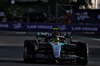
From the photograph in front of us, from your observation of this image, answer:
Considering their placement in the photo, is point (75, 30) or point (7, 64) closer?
point (7, 64)

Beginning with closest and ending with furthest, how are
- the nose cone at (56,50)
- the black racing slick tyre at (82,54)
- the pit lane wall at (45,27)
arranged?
the nose cone at (56,50), the black racing slick tyre at (82,54), the pit lane wall at (45,27)

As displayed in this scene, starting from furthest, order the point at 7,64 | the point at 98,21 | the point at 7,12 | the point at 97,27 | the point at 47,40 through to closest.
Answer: the point at 7,12 < the point at 98,21 < the point at 97,27 < the point at 47,40 < the point at 7,64

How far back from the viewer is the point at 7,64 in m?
11.4

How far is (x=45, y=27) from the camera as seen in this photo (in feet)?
118

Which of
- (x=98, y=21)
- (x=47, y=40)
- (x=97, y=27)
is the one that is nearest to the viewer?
(x=47, y=40)

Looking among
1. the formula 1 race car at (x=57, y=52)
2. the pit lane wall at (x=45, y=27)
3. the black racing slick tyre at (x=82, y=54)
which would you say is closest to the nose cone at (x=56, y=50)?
the formula 1 race car at (x=57, y=52)

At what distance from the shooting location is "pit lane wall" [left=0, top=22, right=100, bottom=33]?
34.8 m

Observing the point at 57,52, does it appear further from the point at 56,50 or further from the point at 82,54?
the point at 82,54

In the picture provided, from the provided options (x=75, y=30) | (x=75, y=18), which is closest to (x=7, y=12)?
(x=75, y=18)

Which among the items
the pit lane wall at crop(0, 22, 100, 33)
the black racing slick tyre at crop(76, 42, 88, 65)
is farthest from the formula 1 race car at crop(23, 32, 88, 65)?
the pit lane wall at crop(0, 22, 100, 33)

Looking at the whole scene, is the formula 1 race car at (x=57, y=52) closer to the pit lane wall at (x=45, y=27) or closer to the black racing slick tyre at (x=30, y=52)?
the black racing slick tyre at (x=30, y=52)

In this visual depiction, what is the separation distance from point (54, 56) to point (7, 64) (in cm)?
155

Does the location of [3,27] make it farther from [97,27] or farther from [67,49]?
[67,49]

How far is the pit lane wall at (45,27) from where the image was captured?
34.8 meters
